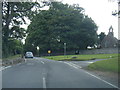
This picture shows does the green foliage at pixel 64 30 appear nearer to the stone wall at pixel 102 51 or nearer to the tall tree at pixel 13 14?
the stone wall at pixel 102 51

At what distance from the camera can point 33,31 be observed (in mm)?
77875

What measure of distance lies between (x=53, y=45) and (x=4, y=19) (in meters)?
36.7

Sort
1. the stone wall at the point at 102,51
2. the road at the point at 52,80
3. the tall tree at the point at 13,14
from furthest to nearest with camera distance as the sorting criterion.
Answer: the stone wall at the point at 102,51 → the tall tree at the point at 13,14 → the road at the point at 52,80

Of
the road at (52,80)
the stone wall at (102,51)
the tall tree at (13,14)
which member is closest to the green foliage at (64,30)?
the stone wall at (102,51)

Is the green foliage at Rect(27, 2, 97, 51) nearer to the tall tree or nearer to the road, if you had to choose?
the tall tree

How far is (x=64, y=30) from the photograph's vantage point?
7656cm

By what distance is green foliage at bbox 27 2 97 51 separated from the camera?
245 ft

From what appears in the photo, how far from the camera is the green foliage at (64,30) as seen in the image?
7469 cm

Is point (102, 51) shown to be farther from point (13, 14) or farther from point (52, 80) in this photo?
point (52, 80)

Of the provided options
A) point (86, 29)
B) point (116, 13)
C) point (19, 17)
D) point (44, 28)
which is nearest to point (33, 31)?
point (44, 28)

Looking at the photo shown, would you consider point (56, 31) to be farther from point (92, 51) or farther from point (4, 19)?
point (4, 19)

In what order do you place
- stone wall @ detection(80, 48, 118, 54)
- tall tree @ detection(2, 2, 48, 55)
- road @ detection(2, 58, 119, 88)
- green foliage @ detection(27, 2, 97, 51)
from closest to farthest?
1. road @ detection(2, 58, 119, 88)
2. tall tree @ detection(2, 2, 48, 55)
3. stone wall @ detection(80, 48, 118, 54)
4. green foliage @ detection(27, 2, 97, 51)

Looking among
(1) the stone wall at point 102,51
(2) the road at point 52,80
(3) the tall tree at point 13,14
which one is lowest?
(2) the road at point 52,80

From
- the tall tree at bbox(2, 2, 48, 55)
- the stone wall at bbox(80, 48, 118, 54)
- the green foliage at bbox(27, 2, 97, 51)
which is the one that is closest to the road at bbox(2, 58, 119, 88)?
Answer: the tall tree at bbox(2, 2, 48, 55)
